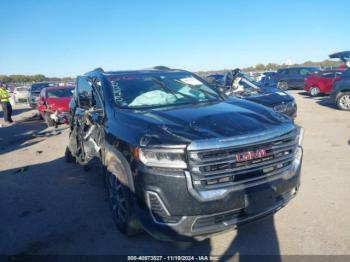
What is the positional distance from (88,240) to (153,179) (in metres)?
1.49

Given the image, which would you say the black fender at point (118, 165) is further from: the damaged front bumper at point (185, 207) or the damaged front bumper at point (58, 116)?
the damaged front bumper at point (58, 116)

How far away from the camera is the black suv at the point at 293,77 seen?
75.3 ft

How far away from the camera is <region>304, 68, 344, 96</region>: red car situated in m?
16.8

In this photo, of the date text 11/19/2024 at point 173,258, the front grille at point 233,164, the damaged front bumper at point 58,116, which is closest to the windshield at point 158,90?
the front grille at point 233,164

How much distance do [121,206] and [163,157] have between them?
117 centimetres

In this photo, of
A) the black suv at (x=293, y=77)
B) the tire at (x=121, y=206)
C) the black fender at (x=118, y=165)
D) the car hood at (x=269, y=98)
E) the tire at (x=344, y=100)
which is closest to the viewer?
the black fender at (x=118, y=165)

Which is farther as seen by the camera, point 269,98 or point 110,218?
point 269,98

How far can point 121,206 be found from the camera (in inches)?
145

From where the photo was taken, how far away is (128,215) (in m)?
3.50

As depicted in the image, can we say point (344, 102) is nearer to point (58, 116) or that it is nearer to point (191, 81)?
point (191, 81)

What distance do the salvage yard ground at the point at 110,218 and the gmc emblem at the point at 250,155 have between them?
3.36 feet

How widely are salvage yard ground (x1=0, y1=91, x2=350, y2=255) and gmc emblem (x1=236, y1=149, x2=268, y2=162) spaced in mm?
1026

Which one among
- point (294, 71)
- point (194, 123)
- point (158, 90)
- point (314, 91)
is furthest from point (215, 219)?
point (294, 71)

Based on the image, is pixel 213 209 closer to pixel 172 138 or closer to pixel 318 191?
pixel 172 138
